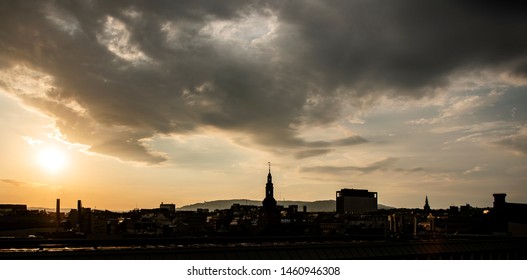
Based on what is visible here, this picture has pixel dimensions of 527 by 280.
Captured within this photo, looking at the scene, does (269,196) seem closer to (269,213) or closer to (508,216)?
(269,213)

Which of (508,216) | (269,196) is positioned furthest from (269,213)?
(508,216)

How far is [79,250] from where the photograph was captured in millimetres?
45875

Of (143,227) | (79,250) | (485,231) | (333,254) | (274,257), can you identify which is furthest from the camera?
(143,227)

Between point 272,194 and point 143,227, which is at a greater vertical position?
point 272,194

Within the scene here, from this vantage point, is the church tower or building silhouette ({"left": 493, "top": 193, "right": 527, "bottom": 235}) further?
the church tower

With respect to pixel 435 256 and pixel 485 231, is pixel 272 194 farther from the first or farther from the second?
pixel 435 256

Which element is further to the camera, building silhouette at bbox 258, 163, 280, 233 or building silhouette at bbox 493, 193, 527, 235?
building silhouette at bbox 258, 163, 280, 233

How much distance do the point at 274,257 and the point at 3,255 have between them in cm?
2553

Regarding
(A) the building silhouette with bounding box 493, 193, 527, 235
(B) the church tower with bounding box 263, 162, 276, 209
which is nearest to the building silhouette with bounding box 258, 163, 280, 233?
(B) the church tower with bounding box 263, 162, 276, 209

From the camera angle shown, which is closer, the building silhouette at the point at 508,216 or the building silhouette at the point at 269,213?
the building silhouette at the point at 508,216

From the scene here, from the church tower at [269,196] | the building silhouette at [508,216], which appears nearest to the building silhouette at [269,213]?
the church tower at [269,196]

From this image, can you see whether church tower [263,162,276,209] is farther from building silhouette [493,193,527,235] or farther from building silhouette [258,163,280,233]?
building silhouette [493,193,527,235]

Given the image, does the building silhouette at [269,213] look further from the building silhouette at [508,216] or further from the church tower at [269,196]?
the building silhouette at [508,216]
